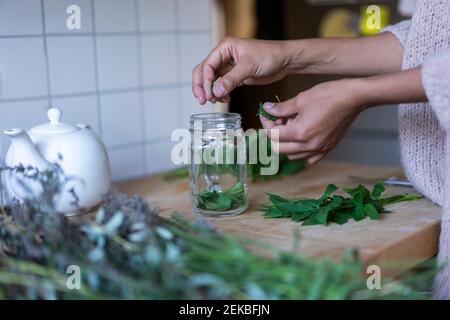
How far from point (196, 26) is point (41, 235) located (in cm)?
84

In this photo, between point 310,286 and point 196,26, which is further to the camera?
point 196,26

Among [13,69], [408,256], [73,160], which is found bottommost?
[408,256]

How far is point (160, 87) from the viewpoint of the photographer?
132 cm

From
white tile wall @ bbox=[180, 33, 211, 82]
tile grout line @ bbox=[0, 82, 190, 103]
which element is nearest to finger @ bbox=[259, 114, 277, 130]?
tile grout line @ bbox=[0, 82, 190, 103]

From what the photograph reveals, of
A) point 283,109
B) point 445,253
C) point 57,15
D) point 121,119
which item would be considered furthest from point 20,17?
point 445,253

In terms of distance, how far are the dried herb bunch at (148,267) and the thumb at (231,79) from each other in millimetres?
349

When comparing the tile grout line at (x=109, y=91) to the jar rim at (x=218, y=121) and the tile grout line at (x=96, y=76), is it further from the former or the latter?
the jar rim at (x=218, y=121)

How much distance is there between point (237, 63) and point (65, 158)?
34cm

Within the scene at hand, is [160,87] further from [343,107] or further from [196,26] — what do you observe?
[343,107]

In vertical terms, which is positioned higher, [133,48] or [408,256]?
[133,48]

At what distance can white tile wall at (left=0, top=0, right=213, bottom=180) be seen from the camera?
104cm

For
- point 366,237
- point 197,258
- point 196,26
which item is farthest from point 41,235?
point 196,26

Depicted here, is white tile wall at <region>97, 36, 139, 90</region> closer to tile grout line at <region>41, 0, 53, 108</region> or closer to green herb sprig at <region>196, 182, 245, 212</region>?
tile grout line at <region>41, 0, 53, 108</region>

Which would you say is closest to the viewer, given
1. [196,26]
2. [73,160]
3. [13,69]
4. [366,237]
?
[366,237]
